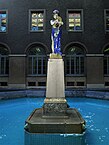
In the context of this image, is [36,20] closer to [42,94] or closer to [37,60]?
[37,60]

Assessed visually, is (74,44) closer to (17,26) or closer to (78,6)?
(78,6)

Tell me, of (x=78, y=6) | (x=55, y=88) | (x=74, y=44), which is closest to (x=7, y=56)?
(x=74, y=44)

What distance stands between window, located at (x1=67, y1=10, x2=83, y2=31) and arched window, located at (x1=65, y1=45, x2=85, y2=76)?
223 centimetres

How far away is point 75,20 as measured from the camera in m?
23.6

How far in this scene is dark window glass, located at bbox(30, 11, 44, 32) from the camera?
23.6 m

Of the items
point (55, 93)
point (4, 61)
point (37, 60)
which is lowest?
point (55, 93)

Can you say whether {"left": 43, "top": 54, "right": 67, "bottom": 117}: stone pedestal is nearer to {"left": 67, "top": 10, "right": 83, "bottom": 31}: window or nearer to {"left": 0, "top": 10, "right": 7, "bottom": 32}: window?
{"left": 67, "top": 10, "right": 83, "bottom": 31}: window

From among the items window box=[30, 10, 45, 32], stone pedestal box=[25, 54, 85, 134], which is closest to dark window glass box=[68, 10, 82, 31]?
window box=[30, 10, 45, 32]

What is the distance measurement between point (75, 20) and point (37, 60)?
654cm

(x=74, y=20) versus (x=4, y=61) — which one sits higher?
(x=74, y=20)

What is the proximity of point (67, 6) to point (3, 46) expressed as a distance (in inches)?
348

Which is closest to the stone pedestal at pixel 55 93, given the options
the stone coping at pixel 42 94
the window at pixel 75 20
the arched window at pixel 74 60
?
the stone coping at pixel 42 94

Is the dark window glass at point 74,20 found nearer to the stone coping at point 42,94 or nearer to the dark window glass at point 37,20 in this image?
the dark window glass at point 37,20

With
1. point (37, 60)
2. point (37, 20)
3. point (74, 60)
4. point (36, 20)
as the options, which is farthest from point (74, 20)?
point (37, 60)
